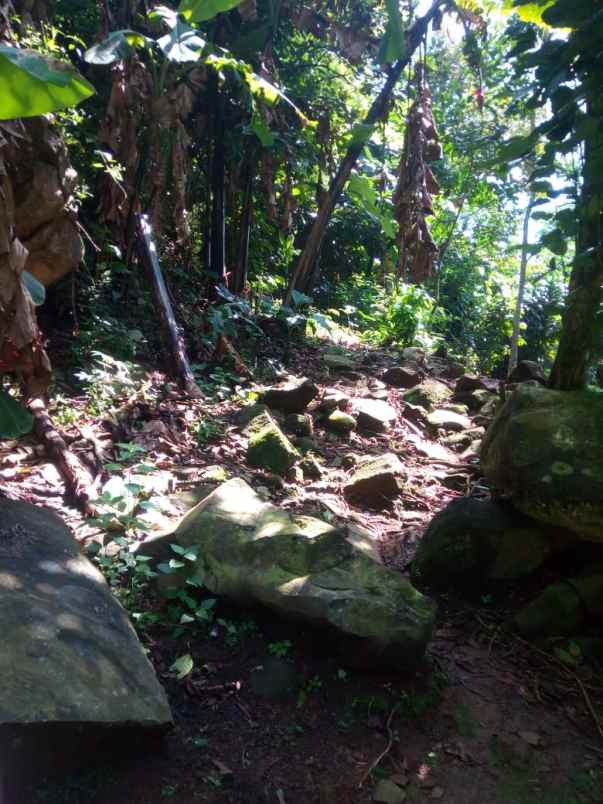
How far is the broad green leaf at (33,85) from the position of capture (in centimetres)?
165

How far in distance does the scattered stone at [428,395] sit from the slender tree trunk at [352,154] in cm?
215

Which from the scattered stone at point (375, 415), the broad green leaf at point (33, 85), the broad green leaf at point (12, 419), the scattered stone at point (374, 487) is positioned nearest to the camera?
the broad green leaf at point (33, 85)

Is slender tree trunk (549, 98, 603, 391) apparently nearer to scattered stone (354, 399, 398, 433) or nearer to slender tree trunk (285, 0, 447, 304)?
scattered stone (354, 399, 398, 433)

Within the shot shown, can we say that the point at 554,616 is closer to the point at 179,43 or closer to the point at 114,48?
the point at 179,43

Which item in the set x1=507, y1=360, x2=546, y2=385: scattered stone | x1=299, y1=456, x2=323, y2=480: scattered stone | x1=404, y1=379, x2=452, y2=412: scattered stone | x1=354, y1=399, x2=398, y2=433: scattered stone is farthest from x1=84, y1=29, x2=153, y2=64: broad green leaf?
x1=507, y1=360, x2=546, y2=385: scattered stone

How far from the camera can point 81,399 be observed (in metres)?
4.37

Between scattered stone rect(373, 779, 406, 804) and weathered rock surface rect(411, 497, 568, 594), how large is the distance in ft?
4.01

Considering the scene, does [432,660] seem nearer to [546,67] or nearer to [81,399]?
[546,67]

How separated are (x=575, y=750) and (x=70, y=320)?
469 cm

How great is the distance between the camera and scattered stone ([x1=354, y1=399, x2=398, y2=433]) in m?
5.34

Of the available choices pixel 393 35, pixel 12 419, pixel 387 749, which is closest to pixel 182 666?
pixel 387 749

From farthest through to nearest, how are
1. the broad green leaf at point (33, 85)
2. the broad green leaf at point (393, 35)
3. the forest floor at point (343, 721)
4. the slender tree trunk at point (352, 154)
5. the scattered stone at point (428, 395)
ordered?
the slender tree trunk at point (352, 154)
the scattered stone at point (428, 395)
the broad green leaf at point (393, 35)
the forest floor at point (343, 721)
the broad green leaf at point (33, 85)

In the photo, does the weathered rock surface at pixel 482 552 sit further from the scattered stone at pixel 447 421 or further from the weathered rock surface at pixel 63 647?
the scattered stone at pixel 447 421

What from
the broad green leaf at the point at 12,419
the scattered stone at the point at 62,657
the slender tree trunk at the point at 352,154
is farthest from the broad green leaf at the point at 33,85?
the slender tree trunk at the point at 352,154
